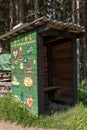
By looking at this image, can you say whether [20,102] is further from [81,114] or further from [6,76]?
[6,76]

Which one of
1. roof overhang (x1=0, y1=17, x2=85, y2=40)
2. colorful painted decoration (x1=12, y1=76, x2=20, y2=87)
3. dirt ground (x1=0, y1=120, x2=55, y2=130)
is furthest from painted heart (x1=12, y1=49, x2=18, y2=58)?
dirt ground (x1=0, y1=120, x2=55, y2=130)

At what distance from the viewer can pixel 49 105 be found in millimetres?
8930

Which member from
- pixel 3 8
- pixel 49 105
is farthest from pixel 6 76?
pixel 3 8

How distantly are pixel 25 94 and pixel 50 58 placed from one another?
251cm

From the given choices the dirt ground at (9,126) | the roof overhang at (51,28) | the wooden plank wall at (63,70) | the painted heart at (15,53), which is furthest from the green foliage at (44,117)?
the roof overhang at (51,28)

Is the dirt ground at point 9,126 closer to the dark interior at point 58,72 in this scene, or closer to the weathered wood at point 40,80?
the weathered wood at point 40,80

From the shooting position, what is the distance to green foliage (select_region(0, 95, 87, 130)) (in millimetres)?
6379

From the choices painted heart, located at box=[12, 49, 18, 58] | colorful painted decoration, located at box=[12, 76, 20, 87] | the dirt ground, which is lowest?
the dirt ground

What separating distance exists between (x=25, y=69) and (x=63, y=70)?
6.39 ft

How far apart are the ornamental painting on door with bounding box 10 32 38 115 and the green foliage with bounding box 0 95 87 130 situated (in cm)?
33

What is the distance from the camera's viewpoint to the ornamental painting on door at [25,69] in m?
7.46

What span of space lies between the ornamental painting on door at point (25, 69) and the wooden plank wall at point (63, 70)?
71.5 inches

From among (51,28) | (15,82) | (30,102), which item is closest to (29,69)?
(30,102)

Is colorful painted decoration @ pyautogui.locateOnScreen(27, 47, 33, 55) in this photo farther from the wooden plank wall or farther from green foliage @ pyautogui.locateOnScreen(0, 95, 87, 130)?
the wooden plank wall
